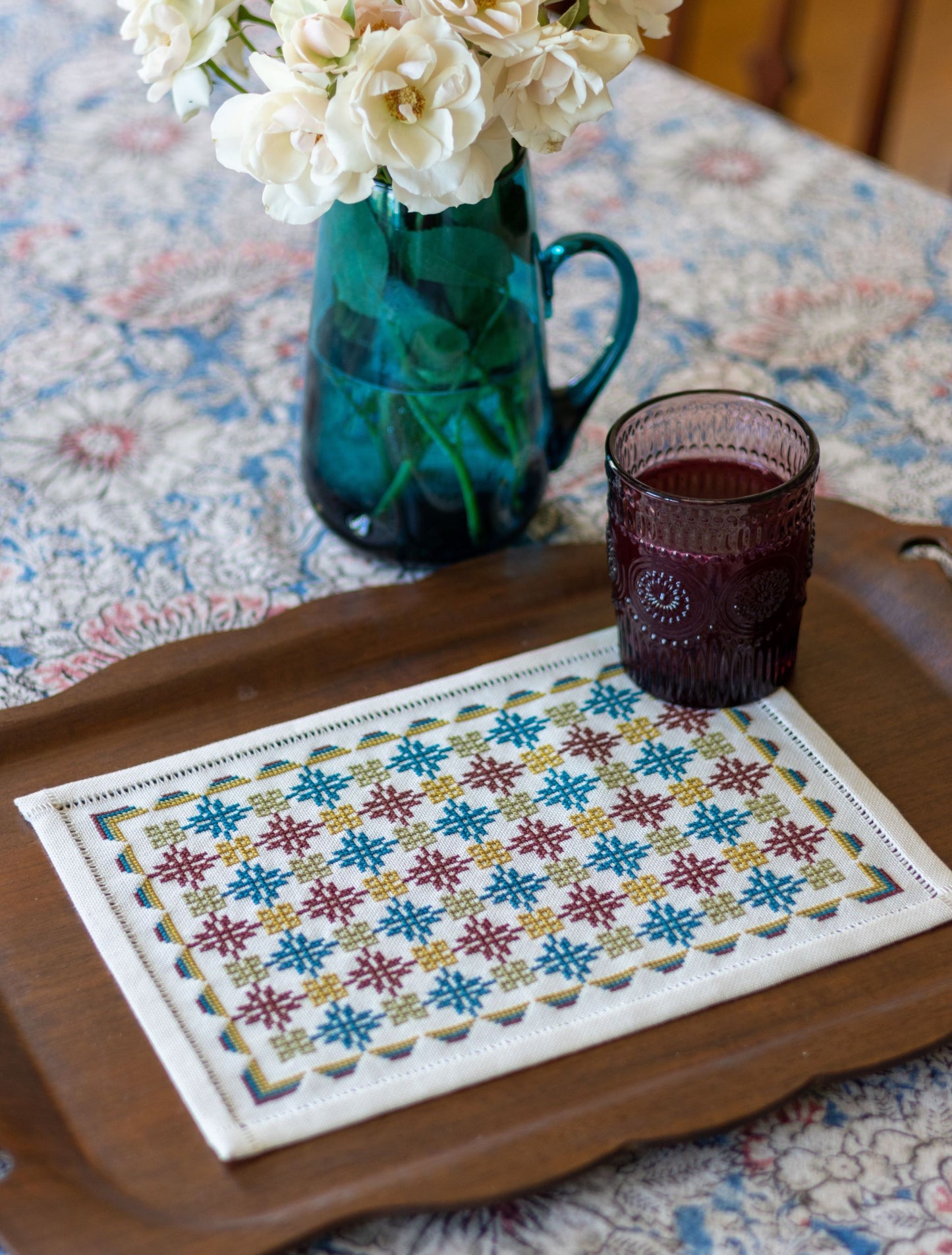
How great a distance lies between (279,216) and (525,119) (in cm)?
12

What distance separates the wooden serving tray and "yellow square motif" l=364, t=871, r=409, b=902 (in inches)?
4.4

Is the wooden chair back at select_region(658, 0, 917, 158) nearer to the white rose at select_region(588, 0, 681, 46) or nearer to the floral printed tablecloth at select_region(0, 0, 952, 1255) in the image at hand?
the floral printed tablecloth at select_region(0, 0, 952, 1255)

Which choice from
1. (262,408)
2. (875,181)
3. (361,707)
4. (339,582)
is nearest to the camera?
(361,707)

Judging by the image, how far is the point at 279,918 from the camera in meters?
0.62

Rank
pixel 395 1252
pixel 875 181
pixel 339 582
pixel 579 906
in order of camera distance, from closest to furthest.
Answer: pixel 395 1252 → pixel 579 906 → pixel 339 582 → pixel 875 181

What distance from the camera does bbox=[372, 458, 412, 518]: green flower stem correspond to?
2.56ft

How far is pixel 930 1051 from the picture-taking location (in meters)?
0.58

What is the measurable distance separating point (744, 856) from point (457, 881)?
5.6 inches

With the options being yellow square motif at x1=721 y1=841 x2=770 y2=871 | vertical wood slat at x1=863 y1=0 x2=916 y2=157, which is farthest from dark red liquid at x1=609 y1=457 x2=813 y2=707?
vertical wood slat at x1=863 y1=0 x2=916 y2=157

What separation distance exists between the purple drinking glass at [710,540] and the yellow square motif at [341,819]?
18 centimetres

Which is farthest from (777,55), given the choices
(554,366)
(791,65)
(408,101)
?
(408,101)

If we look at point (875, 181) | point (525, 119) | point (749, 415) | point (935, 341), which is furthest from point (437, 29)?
point (875, 181)

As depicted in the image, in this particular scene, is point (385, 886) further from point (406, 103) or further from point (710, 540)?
point (406, 103)

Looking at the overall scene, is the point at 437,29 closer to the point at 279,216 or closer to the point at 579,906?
the point at 279,216
